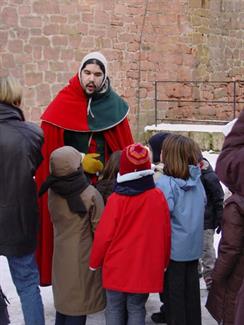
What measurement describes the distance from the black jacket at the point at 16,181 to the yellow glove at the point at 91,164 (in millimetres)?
574

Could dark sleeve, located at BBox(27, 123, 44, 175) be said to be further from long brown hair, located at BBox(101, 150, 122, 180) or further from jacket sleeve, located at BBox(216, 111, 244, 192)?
jacket sleeve, located at BBox(216, 111, 244, 192)

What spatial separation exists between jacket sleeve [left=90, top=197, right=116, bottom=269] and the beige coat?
17 centimetres

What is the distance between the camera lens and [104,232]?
3230mm

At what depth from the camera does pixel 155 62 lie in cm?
1249

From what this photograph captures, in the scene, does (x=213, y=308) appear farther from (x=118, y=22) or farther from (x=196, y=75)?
(x=196, y=75)

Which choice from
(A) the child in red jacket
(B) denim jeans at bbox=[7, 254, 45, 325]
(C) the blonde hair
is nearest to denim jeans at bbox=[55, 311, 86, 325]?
(B) denim jeans at bbox=[7, 254, 45, 325]

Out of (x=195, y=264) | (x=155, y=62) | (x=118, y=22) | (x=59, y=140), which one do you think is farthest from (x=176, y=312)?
(x=155, y=62)

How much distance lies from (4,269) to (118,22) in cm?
741

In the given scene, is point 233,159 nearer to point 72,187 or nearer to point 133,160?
point 133,160

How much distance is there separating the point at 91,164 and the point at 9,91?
81 centimetres

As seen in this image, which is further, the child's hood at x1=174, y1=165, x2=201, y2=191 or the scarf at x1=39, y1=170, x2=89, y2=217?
the child's hood at x1=174, y1=165, x2=201, y2=191

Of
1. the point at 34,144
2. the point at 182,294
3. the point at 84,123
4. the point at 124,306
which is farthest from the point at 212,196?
the point at 34,144

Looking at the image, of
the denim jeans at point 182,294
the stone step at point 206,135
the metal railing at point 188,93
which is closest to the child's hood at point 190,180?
the denim jeans at point 182,294

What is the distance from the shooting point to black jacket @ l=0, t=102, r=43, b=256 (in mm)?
3275
